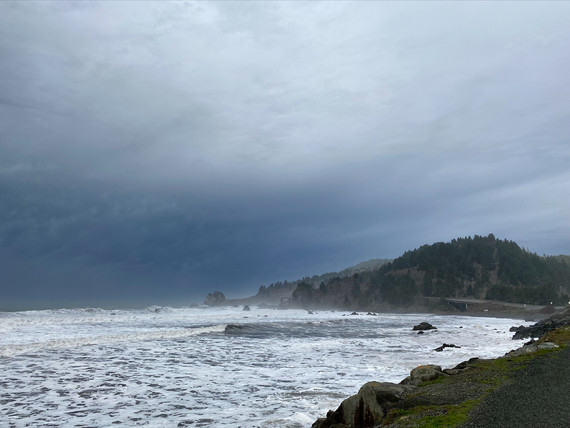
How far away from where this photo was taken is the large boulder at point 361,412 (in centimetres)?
1184

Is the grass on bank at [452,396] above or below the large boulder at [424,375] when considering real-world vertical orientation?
above

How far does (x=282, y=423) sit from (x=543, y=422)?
297 inches

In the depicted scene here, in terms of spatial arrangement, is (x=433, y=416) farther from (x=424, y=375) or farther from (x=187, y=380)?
(x=187, y=380)

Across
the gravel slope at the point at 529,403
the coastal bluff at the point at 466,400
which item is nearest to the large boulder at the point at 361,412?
the coastal bluff at the point at 466,400

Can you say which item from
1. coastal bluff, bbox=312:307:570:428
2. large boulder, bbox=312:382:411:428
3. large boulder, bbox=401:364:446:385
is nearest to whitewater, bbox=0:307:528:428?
→ large boulder, bbox=312:382:411:428

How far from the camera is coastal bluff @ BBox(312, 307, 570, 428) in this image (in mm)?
10258

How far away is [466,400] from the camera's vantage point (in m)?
12.5

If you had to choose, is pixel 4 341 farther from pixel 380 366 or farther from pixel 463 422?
pixel 463 422

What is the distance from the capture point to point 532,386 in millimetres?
13820

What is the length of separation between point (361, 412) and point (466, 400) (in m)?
3.37

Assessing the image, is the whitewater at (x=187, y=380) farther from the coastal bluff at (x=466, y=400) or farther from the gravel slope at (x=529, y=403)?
the gravel slope at (x=529, y=403)

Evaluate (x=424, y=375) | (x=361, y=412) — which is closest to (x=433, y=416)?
(x=361, y=412)

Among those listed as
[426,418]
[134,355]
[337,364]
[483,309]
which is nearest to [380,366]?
[337,364]

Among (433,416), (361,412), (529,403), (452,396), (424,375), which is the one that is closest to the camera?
(433,416)
